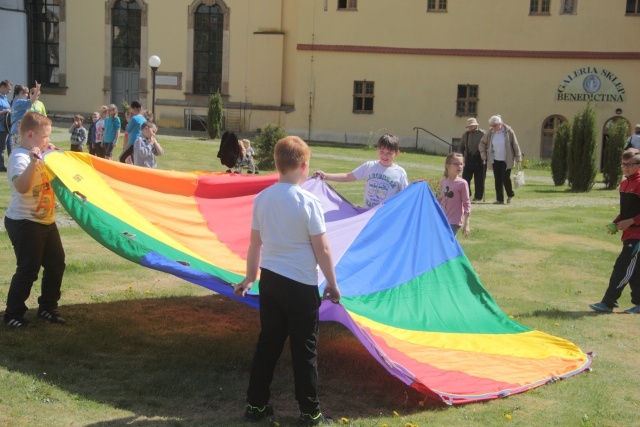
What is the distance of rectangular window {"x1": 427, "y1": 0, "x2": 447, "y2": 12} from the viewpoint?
3484cm

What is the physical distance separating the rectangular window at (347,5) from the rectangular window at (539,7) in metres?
6.93

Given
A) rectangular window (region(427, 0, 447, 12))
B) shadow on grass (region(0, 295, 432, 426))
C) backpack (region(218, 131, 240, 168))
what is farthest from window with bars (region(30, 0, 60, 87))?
shadow on grass (region(0, 295, 432, 426))

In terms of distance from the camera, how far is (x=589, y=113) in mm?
21438

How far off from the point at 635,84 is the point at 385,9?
1024cm

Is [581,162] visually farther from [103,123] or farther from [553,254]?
[103,123]

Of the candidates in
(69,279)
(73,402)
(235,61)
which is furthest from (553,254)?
(235,61)

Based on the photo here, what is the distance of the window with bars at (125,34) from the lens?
3744 centimetres

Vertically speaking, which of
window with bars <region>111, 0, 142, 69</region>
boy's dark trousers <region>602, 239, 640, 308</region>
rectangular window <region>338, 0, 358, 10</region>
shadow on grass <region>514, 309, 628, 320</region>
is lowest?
shadow on grass <region>514, 309, 628, 320</region>

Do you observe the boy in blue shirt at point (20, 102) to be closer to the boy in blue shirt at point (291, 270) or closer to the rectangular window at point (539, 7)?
the boy in blue shirt at point (291, 270)

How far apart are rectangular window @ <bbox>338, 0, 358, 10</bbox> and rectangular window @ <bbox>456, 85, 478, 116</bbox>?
5.37 metres

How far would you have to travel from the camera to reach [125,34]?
3769cm

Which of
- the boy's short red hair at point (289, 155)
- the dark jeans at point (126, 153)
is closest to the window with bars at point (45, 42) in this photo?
the dark jeans at point (126, 153)

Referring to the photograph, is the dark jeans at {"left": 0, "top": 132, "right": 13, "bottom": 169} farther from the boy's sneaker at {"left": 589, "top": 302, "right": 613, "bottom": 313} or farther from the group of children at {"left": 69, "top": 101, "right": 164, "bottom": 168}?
the boy's sneaker at {"left": 589, "top": 302, "right": 613, "bottom": 313}

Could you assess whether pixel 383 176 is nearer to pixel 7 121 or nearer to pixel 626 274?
pixel 626 274
